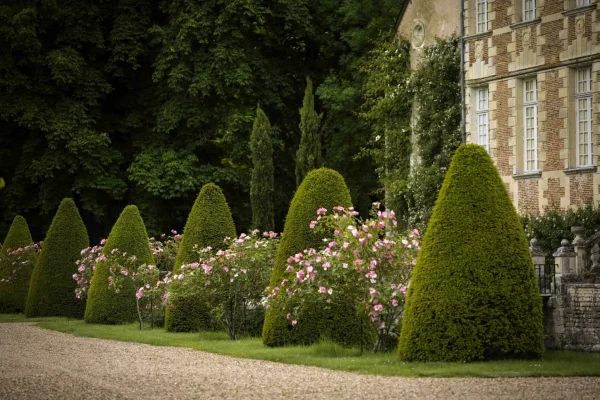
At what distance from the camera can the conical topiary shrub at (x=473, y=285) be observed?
46.3ft

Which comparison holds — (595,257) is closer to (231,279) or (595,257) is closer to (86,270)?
(231,279)

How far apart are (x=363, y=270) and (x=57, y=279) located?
41.5 feet

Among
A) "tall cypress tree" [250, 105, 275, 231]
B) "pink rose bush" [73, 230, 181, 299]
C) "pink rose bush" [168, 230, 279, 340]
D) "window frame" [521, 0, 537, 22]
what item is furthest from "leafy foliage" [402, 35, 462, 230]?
"pink rose bush" [168, 230, 279, 340]

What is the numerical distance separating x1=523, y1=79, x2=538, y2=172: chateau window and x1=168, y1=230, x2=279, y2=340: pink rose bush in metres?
7.54

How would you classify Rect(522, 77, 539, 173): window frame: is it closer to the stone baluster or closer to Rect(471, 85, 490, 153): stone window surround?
Rect(471, 85, 490, 153): stone window surround

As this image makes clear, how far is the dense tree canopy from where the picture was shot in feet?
117

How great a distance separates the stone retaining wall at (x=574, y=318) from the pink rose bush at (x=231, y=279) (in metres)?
5.27

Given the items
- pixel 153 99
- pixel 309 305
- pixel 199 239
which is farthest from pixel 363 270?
pixel 153 99

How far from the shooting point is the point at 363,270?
1608cm

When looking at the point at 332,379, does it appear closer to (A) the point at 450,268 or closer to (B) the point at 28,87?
(A) the point at 450,268

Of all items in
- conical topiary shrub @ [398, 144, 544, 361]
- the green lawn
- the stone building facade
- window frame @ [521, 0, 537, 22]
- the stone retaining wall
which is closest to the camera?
the green lawn

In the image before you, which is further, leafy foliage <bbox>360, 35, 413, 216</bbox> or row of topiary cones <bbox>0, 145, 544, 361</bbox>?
leafy foliage <bbox>360, 35, 413, 216</bbox>

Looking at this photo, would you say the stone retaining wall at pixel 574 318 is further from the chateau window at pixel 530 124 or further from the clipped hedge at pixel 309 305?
the chateau window at pixel 530 124

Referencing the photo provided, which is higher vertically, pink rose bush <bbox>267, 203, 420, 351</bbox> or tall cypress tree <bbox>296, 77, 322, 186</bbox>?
tall cypress tree <bbox>296, 77, 322, 186</bbox>
